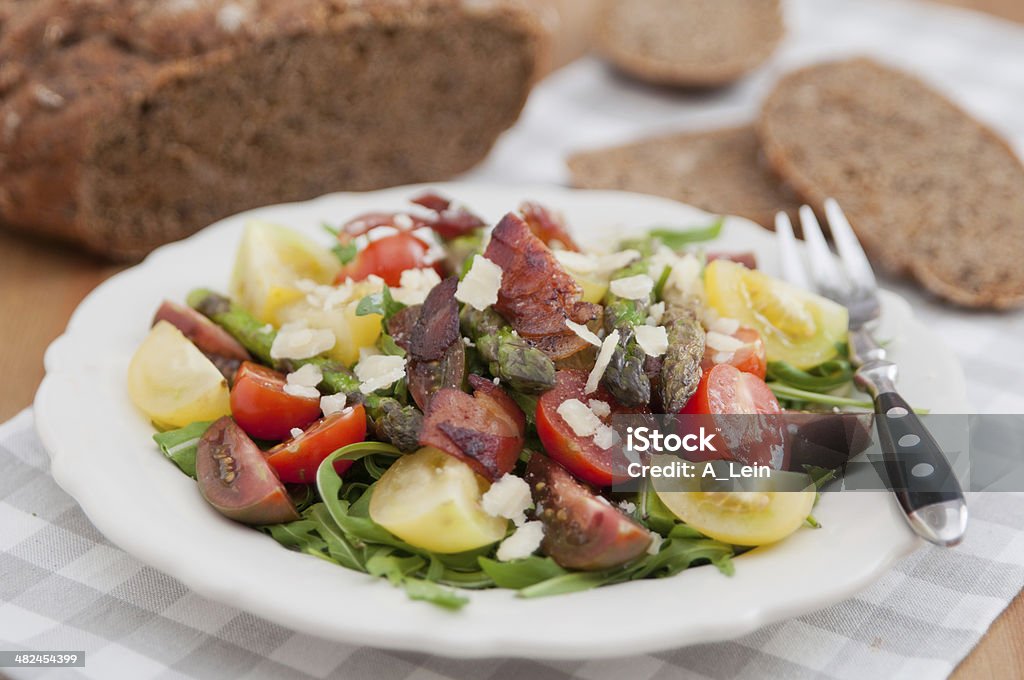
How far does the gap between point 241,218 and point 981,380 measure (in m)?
2.89

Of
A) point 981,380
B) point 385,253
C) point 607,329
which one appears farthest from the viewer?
point 981,380

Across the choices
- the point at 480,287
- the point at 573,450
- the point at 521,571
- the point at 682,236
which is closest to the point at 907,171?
the point at 682,236

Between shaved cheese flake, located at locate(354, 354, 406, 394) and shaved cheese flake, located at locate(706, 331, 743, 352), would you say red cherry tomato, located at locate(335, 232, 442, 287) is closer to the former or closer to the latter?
shaved cheese flake, located at locate(354, 354, 406, 394)

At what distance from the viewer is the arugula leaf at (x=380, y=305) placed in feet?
10.1

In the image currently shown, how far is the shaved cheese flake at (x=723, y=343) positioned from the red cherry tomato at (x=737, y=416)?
121mm

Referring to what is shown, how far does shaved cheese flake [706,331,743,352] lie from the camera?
302 cm

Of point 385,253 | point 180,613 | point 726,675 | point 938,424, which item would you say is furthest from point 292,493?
point 938,424

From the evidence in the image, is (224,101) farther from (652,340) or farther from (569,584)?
(569,584)

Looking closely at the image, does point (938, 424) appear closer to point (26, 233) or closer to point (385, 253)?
point (385, 253)

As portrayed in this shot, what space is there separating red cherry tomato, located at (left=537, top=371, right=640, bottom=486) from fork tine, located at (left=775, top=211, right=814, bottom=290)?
54.0 inches

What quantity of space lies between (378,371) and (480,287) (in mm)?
374

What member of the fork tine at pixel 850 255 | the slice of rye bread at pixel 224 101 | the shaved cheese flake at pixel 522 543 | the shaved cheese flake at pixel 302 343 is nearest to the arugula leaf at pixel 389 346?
the shaved cheese flake at pixel 302 343

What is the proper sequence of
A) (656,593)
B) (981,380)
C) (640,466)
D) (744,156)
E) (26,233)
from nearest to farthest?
(656,593), (640,466), (981,380), (26,233), (744,156)

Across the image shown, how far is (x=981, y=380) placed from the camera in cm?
391
